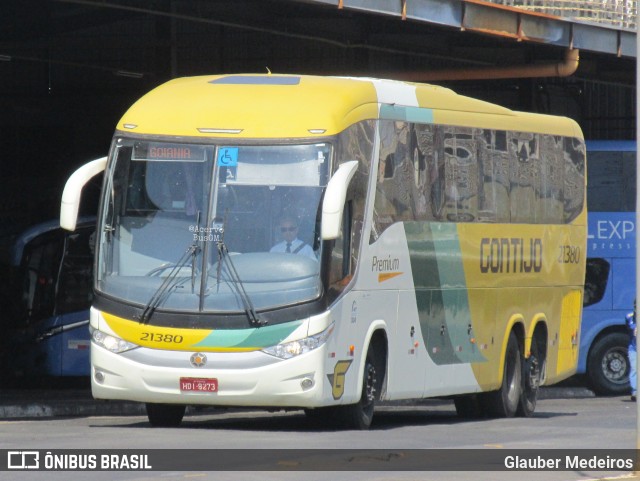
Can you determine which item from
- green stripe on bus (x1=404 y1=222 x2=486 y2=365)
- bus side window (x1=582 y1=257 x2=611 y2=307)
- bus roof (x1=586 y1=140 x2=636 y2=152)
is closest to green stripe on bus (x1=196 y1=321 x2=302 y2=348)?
green stripe on bus (x1=404 y1=222 x2=486 y2=365)

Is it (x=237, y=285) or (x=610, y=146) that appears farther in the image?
(x=610, y=146)

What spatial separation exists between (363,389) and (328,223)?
2.23 metres

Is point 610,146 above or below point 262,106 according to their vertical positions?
below

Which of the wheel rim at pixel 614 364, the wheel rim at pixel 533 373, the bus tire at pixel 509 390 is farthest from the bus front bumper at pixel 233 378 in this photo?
the wheel rim at pixel 614 364

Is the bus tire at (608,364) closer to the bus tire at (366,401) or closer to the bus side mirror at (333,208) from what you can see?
the bus tire at (366,401)

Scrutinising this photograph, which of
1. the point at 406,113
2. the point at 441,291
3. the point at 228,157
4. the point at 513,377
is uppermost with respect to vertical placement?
the point at 406,113

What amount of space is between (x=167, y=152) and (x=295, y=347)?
7.60ft

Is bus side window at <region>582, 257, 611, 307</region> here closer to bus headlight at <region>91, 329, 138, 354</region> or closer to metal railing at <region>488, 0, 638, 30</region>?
metal railing at <region>488, 0, 638, 30</region>

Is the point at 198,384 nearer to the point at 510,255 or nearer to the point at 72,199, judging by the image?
the point at 72,199

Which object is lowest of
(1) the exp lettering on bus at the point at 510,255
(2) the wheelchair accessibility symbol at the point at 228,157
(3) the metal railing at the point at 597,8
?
(1) the exp lettering on bus at the point at 510,255

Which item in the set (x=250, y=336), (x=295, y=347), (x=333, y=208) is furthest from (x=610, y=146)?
(x=250, y=336)

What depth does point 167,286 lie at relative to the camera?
15.4m

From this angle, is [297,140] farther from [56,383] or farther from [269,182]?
[56,383]

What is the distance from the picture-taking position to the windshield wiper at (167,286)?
15.3 m
